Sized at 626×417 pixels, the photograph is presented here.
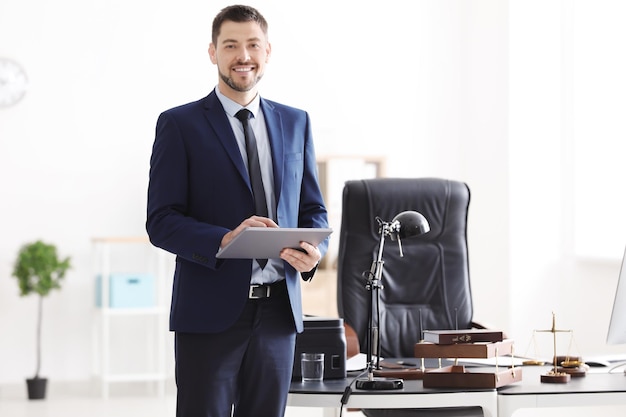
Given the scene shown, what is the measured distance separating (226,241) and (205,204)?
179 mm

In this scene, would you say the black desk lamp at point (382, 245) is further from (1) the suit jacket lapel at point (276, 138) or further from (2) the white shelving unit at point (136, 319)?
(2) the white shelving unit at point (136, 319)

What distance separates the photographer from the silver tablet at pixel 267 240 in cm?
202

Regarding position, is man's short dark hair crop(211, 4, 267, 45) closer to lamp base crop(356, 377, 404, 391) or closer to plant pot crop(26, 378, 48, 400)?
lamp base crop(356, 377, 404, 391)

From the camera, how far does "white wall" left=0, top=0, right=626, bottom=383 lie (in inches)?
244

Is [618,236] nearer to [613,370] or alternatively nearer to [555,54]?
[555,54]

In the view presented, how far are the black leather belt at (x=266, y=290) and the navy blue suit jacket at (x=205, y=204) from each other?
0.07 feet

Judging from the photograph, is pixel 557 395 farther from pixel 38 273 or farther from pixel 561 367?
pixel 38 273

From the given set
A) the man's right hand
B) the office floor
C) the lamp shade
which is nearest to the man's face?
the man's right hand

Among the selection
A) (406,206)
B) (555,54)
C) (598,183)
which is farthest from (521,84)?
(406,206)

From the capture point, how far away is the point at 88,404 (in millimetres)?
5762

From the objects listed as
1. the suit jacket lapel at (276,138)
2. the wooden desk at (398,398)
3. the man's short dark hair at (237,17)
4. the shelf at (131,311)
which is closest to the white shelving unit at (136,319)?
the shelf at (131,311)

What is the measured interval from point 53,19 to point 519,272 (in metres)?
3.48

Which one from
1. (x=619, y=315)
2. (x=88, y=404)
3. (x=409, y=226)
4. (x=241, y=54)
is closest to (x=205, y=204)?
(x=241, y=54)

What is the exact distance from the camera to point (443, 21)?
6.83 meters
